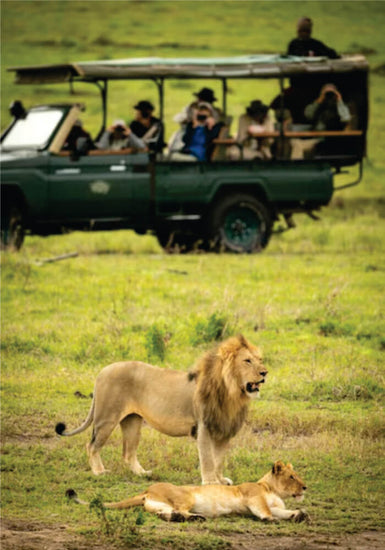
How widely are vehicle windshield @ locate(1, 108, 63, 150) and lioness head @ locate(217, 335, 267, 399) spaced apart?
7.75 meters

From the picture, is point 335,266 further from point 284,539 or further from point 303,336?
point 284,539

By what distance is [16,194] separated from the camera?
13039mm

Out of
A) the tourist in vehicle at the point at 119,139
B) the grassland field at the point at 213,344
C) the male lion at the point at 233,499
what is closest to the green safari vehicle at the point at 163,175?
the tourist in vehicle at the point at 119,139

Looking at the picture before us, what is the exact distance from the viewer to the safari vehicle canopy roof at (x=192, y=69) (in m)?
12.9

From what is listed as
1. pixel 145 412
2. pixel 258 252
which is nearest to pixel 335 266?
pixel 258 252

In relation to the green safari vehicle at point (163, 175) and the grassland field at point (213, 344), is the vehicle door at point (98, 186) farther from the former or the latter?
the grassland field at point (213, 344)

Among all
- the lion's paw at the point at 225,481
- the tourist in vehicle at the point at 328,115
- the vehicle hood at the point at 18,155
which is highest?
the tourist in vehicle at the point at 328,115

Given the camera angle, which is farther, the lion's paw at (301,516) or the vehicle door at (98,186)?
the vehicle door at (98,186)

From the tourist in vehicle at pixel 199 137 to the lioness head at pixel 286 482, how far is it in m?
8.17

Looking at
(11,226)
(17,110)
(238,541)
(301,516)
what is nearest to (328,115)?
(17,110)

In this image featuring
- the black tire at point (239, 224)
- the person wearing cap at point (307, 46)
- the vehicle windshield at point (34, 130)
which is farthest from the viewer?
the person wearing cap at point (307, 46)

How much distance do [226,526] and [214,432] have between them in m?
0.61

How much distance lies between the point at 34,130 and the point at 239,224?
2.36 meters

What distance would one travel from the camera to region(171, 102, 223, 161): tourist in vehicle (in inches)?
519
